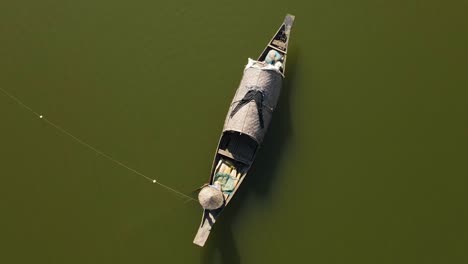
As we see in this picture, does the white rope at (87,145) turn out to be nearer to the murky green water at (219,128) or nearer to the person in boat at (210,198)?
the murky green water at (219,128)

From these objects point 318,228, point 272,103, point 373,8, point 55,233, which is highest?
point 373,8

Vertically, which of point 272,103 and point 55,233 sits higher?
point 272,103

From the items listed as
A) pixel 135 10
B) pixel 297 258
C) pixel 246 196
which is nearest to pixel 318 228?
pixel 297 258

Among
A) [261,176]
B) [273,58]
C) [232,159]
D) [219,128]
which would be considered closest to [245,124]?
[232,159]

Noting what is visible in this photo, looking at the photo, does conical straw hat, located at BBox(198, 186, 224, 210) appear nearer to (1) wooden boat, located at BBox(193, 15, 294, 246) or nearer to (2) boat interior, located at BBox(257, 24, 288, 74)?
(1) wooden boat, located at BBox(193, 15, 294, 246)

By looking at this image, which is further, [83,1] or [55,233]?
[83,1]

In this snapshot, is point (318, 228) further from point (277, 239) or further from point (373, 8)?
point (373, 8)

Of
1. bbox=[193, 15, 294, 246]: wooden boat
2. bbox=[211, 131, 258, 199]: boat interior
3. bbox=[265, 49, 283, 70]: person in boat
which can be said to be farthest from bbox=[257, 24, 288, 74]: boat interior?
bbox=[211, 131, 258, 199]: boat interior
